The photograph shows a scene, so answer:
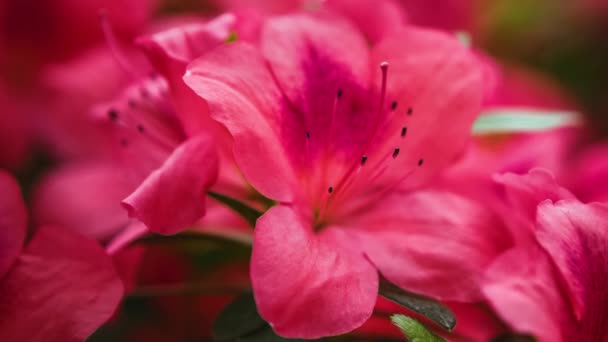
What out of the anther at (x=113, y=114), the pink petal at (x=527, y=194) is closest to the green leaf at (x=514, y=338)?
the pink petal at (x=527, y=194)

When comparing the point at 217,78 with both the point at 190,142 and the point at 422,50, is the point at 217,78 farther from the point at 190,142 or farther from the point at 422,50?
the point at 422,50

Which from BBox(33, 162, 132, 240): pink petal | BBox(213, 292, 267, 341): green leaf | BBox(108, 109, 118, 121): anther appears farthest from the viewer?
BBox(33, 162, 132, 240): pink petal

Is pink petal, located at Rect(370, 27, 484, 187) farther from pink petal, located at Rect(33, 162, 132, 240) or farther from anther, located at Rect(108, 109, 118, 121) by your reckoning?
pink petal, located at Rect(33, 162, 132, 240)

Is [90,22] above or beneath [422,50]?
beneath

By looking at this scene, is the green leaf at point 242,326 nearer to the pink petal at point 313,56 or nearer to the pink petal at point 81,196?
the pink petal at point 313,56

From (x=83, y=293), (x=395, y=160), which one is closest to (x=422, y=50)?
(x=395, y=160)

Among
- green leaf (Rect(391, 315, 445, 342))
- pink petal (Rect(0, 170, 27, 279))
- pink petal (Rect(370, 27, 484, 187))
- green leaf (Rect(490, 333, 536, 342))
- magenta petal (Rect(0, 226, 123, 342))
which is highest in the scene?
pink petal (Rect(370, 27, 484, 187))

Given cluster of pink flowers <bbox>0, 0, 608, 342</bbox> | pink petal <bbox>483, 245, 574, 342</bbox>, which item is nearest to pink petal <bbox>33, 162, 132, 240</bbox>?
cluster of pink flowers <bbox>0, 0, 608, 342</bbox>

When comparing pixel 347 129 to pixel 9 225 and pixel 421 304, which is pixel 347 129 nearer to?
pixel 421 304
